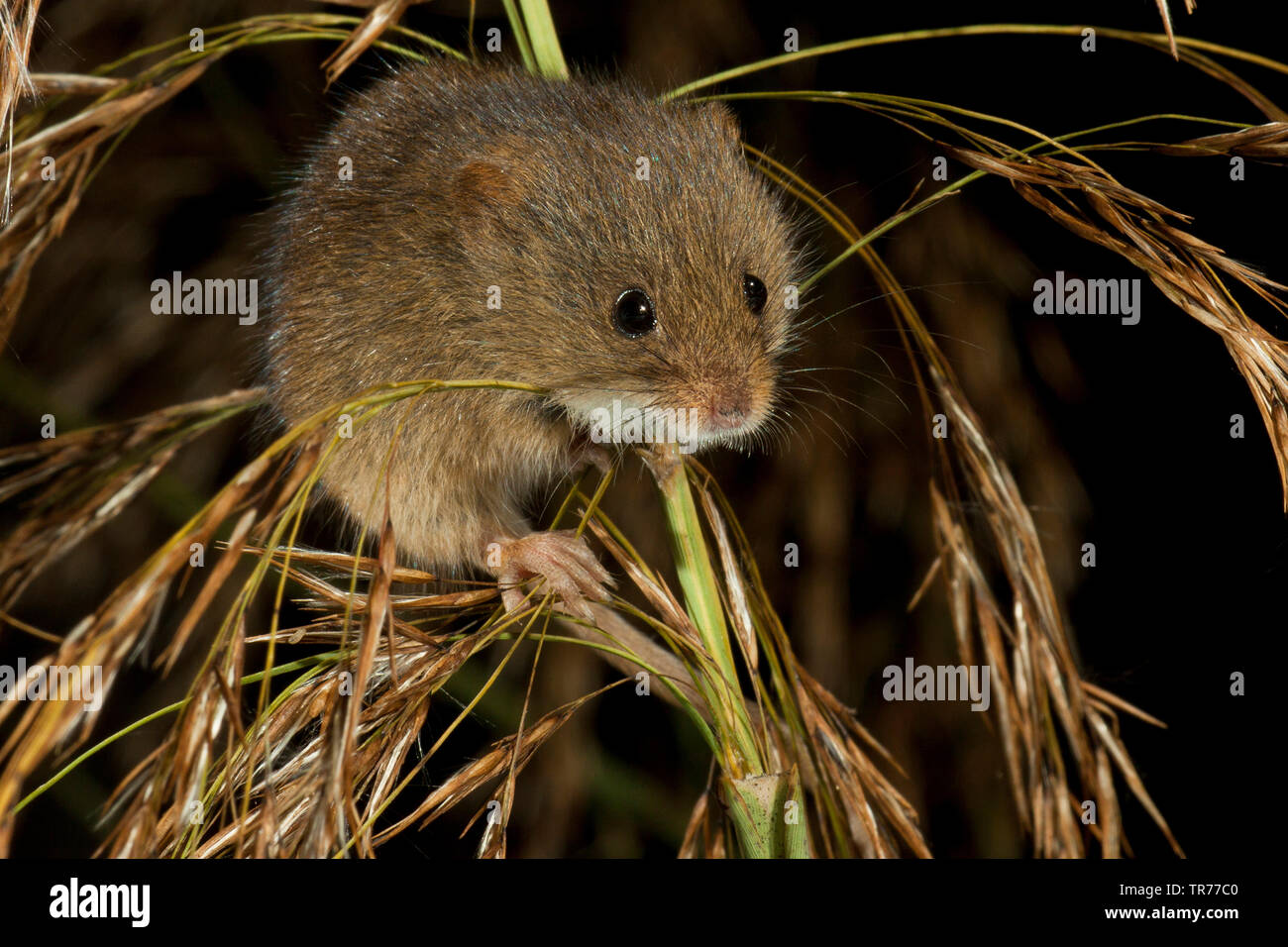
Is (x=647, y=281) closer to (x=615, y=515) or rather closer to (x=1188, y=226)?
(x=1188, y=226)

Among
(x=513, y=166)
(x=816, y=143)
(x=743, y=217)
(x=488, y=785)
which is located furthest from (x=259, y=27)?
(x=488, y=785)

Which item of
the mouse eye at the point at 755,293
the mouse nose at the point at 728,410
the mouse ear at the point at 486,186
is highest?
the mouse ear at the point at 486,186

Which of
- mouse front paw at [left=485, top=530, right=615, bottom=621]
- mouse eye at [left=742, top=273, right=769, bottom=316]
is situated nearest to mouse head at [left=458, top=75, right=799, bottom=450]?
mouse eye at [left=742, top=273, right=769, bottom=316]

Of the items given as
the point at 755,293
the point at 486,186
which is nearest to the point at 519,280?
the point at 486,186

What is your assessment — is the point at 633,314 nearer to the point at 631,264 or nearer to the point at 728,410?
the point at 631,264

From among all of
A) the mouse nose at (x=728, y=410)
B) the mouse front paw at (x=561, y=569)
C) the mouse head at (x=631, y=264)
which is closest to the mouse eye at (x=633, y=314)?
the mouse head at (x=631, y=264)

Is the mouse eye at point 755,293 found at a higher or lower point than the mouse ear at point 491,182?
lower

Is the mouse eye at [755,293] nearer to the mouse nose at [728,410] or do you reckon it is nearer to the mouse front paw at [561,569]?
the mouse nose at [728,410]

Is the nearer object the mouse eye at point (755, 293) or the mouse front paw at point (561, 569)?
the mouse front paw at point (561, 569)
